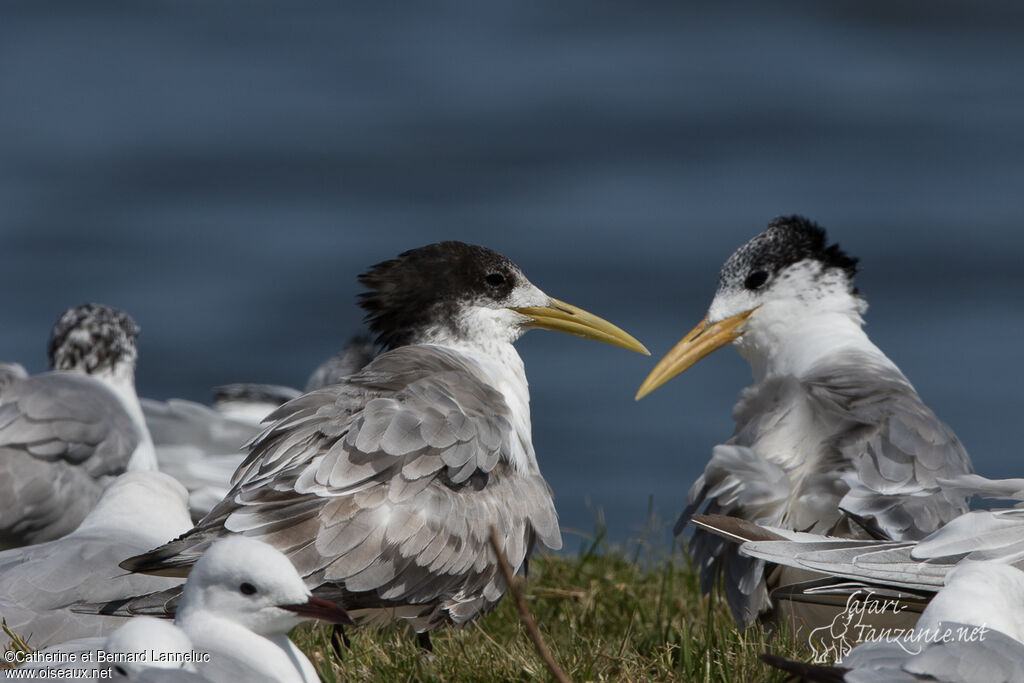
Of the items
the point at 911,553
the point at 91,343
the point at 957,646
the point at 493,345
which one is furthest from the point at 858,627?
the point at 91,343

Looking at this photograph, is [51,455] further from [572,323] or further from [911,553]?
[911,553]

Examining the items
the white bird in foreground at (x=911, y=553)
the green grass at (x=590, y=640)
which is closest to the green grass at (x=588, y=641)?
the green grass at (x=590, y=640)

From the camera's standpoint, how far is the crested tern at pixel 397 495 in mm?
4367

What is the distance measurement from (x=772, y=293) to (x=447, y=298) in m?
1.64

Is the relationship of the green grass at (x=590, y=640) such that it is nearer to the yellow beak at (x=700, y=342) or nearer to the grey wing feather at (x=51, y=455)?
the yellow beak at (x=700, y=342)

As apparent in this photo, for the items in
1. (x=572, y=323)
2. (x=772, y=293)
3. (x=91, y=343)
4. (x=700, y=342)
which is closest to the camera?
(x=572, y=323)

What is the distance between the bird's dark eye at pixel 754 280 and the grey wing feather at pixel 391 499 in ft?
6.59

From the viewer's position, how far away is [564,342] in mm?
17891

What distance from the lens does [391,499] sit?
4.54 meters

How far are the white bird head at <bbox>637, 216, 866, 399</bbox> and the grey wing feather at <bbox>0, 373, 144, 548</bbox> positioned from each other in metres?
2.55

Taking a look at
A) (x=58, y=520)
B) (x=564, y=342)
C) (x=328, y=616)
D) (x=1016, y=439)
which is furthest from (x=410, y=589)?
(x=564, y=342)

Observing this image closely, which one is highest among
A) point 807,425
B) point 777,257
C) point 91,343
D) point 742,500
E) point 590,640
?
point 777,257

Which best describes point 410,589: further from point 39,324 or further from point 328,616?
point 39,324

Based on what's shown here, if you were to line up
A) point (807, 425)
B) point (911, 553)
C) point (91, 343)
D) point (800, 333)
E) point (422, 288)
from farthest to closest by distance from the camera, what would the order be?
point (91, 343), point (800, 333), point (422, 288), point (807, 425), point (911, 553)
